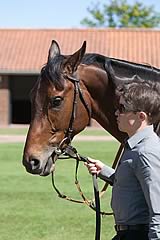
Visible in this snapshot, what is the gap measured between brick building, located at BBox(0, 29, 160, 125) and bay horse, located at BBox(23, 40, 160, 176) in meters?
40.4

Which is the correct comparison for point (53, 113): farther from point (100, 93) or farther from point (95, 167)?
point (95, 167)

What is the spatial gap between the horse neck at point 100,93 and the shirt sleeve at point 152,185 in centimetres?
177

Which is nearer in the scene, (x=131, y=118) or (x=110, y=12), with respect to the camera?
(x=131, y=118)

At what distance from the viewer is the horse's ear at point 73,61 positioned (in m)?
5.59

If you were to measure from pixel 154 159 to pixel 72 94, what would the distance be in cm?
163

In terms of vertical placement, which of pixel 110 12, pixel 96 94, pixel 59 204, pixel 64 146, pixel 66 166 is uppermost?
pixel 96 94

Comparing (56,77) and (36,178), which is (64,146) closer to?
(56,77)

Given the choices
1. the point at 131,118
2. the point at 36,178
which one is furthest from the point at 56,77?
the point at 36,178

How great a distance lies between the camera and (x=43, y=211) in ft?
37.8

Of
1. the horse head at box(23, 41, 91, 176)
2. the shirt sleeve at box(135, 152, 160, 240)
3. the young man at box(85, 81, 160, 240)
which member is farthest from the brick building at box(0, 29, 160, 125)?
the shirt sleeve at box(135, 152, 160, 240)

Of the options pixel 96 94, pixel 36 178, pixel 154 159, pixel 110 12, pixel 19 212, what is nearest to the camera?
pixel 154 159

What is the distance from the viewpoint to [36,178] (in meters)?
16.4

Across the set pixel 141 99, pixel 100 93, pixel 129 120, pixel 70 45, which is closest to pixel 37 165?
pixel 100 93

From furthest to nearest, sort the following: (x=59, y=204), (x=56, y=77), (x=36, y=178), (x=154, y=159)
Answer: (x=36, y=178)
(x=59, y=204)
(x=56, y=77)
(x=154, y=159)
